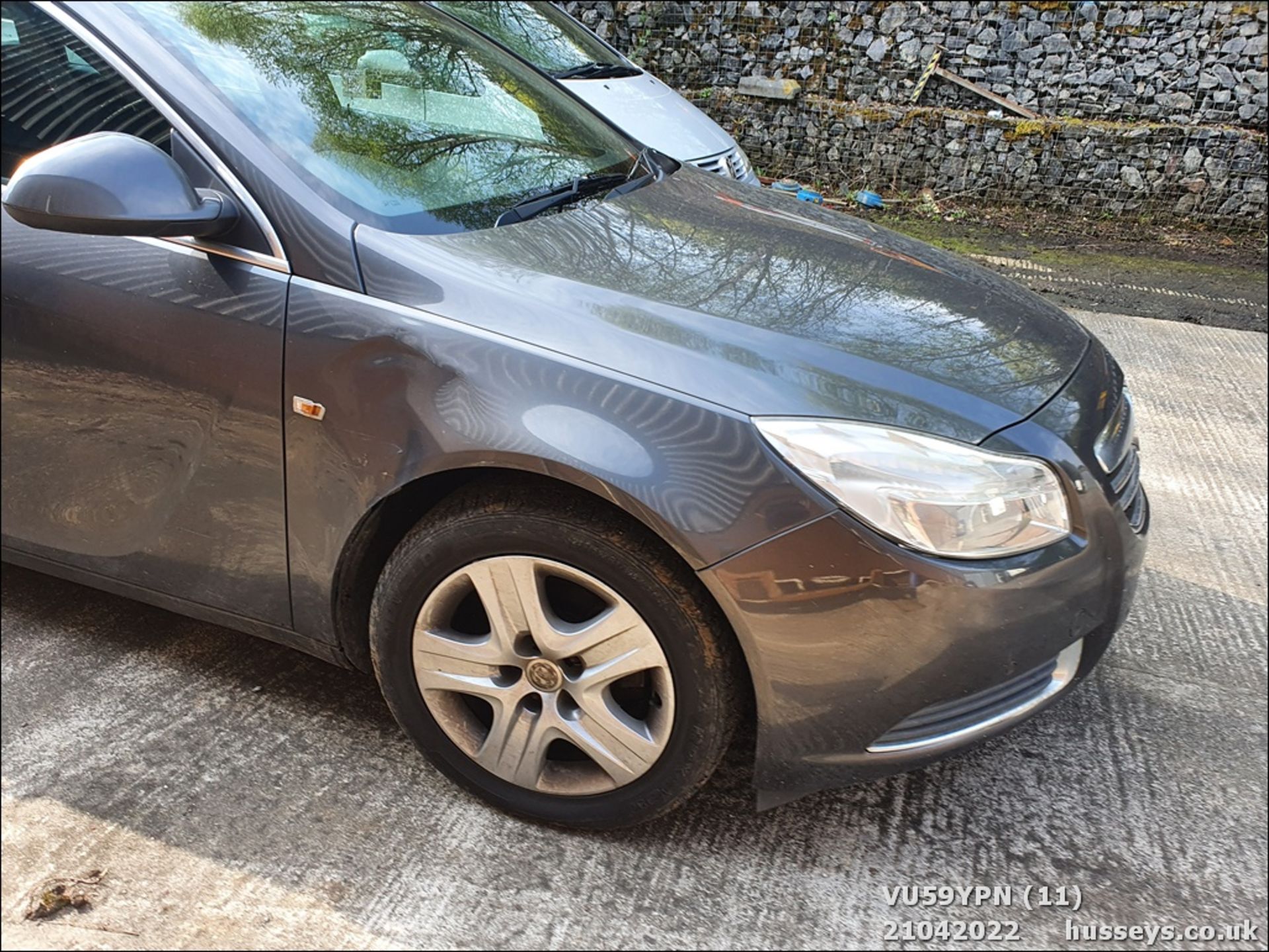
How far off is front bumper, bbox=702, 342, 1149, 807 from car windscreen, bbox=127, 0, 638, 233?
3.32ft

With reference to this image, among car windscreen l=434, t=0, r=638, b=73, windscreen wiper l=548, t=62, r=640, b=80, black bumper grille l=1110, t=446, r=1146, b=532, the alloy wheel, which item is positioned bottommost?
the alloy wheel

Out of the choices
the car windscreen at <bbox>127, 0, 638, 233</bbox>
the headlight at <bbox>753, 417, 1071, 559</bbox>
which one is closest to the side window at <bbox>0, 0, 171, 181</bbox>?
the car windscreen at <bbox>127, 0, 638, 233</bbox>

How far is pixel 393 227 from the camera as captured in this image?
7.04 feet

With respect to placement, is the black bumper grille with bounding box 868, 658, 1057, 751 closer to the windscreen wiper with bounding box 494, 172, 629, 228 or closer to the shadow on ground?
the shadow on ground

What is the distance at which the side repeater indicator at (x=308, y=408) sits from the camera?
2.08 m

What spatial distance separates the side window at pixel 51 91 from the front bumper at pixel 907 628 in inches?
61.6

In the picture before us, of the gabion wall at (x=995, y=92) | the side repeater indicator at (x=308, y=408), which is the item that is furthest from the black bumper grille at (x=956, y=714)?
the gabion wall at (x=995, y=92)

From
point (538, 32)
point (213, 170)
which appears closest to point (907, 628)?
point (213, 170)

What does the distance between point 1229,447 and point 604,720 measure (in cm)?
331

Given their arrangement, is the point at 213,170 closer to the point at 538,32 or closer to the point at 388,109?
the point at 388,109

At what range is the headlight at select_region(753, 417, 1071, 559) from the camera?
6.07 ft

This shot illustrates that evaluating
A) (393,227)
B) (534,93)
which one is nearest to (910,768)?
(393,227)

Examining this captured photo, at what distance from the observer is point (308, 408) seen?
209 cm

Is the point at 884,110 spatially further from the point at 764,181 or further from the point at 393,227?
the point at 393,227
